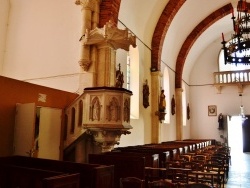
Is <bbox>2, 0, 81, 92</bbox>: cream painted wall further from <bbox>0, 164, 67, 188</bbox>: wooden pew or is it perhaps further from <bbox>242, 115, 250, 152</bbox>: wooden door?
<bbox>242, 115, 250, 152</bbox>: wooden door

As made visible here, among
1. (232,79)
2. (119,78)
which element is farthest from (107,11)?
(232,79)

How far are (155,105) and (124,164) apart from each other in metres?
7.21

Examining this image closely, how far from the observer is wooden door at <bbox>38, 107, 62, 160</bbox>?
275 inches

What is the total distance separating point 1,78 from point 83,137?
8.16 ft

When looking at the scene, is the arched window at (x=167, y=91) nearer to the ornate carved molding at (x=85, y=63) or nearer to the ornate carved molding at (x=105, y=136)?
the ornate carved molding at (x=85, y=63)

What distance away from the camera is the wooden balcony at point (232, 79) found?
61.6ft

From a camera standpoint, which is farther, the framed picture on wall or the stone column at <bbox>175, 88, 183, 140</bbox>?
the framed picture on wall

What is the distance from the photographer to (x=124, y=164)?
559 centimetres

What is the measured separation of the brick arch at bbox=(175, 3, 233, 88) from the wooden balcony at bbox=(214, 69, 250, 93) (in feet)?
12.6

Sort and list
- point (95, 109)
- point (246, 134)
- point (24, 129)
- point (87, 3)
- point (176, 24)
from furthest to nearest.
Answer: point (246, 134)
point (176, 24)
point (87, 3)
point (95, 109)
point (24, 129)

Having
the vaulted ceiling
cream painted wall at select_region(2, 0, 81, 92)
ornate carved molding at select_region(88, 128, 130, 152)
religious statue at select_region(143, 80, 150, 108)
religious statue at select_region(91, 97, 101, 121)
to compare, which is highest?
the vaulted ceiling

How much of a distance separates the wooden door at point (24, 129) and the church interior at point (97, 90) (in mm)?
23

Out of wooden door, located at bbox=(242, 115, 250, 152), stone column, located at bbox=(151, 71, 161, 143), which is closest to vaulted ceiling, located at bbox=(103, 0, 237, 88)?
stone column, located at bbox=(151, 71, 161, 143)

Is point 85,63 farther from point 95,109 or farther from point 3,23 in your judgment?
point 3,23
